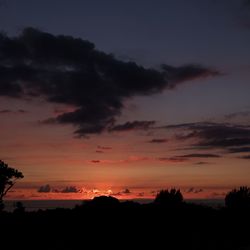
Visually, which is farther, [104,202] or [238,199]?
[238,199]

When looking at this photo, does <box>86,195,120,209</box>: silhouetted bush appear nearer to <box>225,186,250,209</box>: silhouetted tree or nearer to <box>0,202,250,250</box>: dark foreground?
<box>0,202,250,250</box>: dark foreground

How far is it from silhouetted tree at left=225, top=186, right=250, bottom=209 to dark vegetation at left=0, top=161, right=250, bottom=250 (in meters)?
4.12

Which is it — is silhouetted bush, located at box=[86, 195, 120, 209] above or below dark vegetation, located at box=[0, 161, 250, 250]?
above

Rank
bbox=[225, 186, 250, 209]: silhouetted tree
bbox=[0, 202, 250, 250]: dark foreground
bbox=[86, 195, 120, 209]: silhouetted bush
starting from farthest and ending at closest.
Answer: bbox=[225, 186, 250, 209]: silhouetted tree < bbox=[86, 195, 120, 209]: silhouetted bush < bbox=[0, 202, 250, 250]: dark foreground

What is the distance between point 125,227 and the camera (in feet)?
102

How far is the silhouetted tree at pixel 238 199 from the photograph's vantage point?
41.9m

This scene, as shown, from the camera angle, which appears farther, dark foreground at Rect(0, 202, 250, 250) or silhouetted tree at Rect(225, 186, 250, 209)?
silhouetted tree at Rect(225, 186, 250, 209)

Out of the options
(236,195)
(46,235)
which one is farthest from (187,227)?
(236,195)

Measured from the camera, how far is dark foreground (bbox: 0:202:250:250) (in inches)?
1158

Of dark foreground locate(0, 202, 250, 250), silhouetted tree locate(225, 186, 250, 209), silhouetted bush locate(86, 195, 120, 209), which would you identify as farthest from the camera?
silhouetted tree locate(225, 186, 250, 209)

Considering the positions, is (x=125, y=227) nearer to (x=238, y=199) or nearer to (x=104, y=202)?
(x=104, y=202)

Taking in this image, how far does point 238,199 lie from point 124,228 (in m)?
15.5

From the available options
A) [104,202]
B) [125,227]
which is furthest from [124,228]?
[104,202]

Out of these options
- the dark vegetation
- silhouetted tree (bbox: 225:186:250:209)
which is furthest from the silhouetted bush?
silhouetted tree (bbox: 225:186:250:209)
